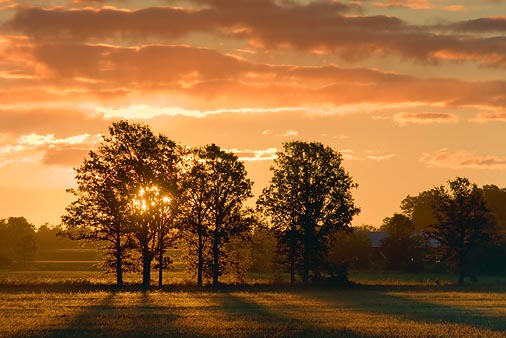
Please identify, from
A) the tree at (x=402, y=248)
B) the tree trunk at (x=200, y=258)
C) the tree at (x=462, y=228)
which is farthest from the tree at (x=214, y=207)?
the tree at (x=402, y=248)

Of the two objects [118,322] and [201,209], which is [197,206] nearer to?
[201,209]

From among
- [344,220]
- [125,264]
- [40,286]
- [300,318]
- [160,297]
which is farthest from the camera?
[344,220]

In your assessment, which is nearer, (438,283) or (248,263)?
(248,263)

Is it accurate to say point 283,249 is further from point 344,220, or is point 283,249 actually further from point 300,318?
point 300,318

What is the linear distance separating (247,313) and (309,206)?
1631 inches

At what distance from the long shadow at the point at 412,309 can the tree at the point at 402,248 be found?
55.8 meters

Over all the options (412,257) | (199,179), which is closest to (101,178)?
(199,179)

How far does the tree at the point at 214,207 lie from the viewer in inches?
3627

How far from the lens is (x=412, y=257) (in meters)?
138

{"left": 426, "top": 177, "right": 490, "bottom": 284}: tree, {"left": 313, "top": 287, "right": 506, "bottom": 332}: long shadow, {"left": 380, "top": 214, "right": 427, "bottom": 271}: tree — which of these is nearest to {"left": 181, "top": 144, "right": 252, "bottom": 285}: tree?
{"left": 313, "top": 287, "right": 506, "bottom": 332}: long shadow

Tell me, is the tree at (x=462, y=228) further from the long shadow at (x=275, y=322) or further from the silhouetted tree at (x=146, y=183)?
the long shadow at (x=275, y=322)

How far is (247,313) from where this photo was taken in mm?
55312

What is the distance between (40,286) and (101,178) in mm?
11355

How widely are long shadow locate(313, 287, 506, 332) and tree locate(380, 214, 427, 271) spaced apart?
55824 mm
